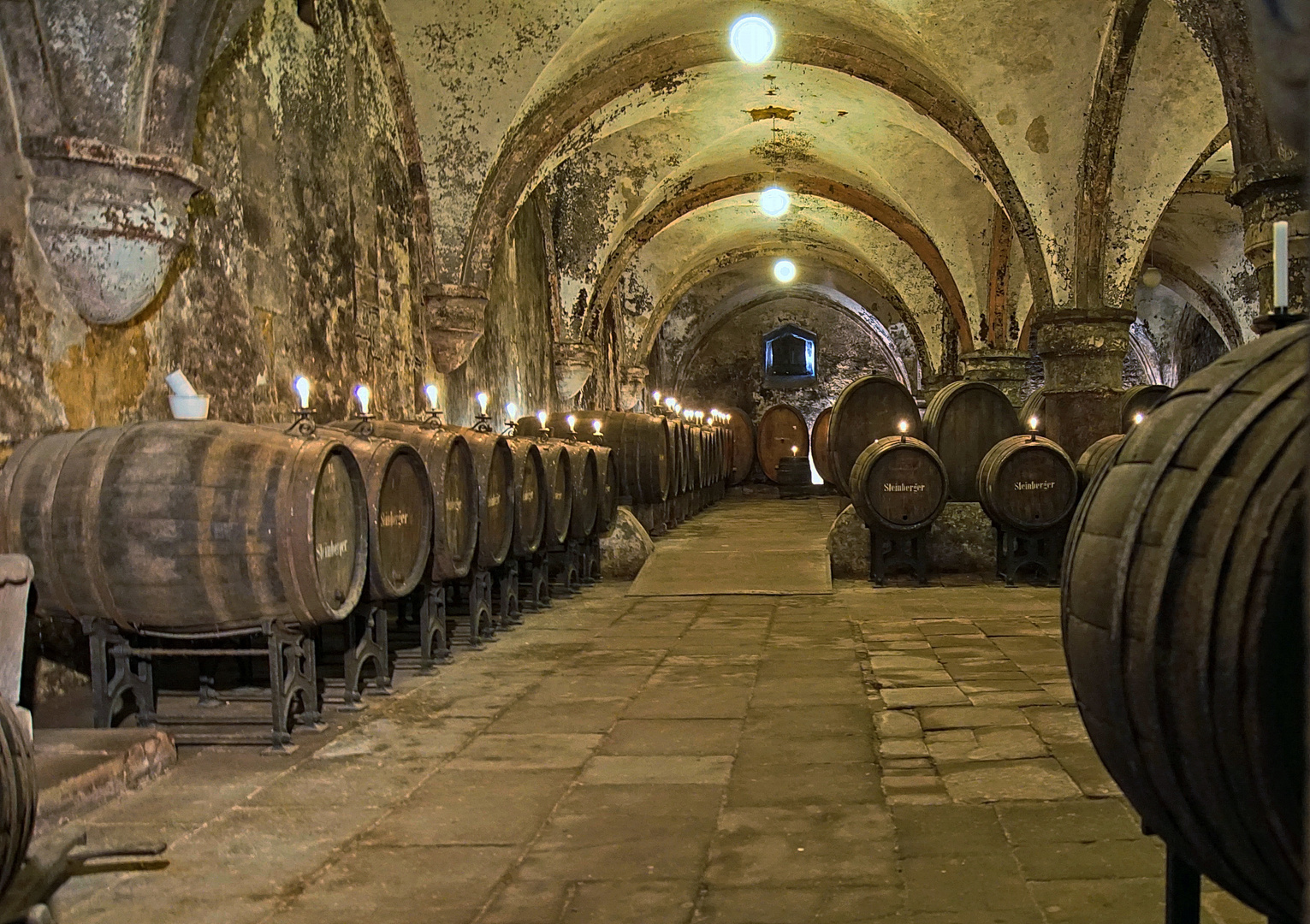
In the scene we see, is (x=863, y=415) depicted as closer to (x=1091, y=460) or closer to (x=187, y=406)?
(x=1091, y=460)

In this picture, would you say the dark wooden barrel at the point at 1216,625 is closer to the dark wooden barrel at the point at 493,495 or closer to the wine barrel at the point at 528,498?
the dark wooden barrel at the point at 493,495

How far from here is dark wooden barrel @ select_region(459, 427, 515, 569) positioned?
6070 mm

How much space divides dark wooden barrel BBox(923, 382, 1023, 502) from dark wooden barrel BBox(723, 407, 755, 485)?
11008 millimetres

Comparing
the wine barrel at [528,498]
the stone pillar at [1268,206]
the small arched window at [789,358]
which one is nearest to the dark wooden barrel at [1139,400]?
the stone pillar at [1268,206]

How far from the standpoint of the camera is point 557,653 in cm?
572

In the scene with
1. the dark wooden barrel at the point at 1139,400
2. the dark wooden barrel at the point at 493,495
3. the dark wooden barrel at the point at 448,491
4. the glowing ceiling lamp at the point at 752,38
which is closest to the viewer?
the dark wooden barrel at the point at 448,491

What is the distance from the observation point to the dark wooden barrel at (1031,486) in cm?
790

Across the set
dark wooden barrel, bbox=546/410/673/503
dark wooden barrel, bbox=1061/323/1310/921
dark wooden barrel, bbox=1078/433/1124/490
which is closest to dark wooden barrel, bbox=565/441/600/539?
dark wooden barrel, bbox=546/410/673/503

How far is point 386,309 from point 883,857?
23.5 ft

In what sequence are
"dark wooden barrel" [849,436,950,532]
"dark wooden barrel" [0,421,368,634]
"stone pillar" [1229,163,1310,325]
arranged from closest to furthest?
"dark wooden barrel" [0,421,368,634] < "stone pillar" [1229,163,1310,325] < "dark wooden barrel" [849,436,950,532]

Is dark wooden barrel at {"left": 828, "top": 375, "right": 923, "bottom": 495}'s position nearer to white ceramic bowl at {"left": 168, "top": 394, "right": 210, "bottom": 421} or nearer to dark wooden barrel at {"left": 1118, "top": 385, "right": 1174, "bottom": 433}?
dark wooden barrel at {"left": 1118, "top": 385, "right": 1174, "bottom": 433}

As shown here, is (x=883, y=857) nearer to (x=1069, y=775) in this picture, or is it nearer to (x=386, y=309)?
(x=1069, y=775)

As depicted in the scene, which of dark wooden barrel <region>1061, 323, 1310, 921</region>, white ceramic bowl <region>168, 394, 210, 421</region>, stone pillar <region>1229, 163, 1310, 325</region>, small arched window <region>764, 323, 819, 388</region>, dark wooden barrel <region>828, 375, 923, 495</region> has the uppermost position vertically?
small arched window <region>764, 323, 819, 388</region>

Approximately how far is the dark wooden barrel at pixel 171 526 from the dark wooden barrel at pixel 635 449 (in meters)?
6.70
